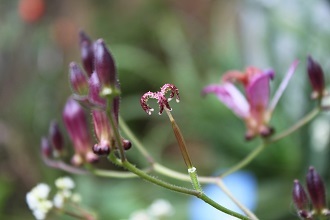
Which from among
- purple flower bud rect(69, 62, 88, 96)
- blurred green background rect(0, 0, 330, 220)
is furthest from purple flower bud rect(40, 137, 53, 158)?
blurred green background rect(0, 0, 330, 220)

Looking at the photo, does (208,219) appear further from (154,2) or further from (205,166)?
(154,2)

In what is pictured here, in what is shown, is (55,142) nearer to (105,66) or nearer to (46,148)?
(46,148)

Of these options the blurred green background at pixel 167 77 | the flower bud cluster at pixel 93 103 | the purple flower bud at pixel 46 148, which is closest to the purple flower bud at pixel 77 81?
the flower bud cluster at pixel 93 103

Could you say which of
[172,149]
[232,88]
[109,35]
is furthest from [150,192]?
[109,35]

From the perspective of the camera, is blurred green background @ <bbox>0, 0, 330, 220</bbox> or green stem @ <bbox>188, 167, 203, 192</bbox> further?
blurred green background @ <bbox>0, 0, 330, 220</bbox>

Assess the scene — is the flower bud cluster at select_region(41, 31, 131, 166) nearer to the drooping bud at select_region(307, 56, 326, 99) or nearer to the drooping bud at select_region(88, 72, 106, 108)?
the drooping bud at select_region(88, 72, 106, 108)

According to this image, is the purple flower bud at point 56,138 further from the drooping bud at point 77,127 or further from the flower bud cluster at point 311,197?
the flower bud cluster at point 311,197

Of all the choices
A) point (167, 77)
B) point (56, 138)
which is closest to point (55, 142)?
point (56, 138)
